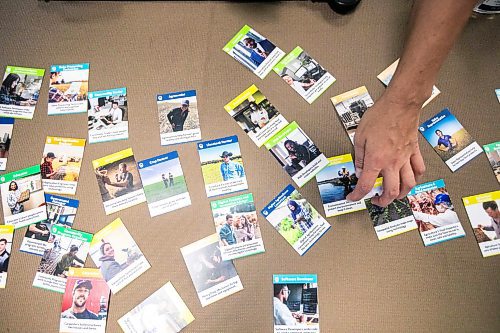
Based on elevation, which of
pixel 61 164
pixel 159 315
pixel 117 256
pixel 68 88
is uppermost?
pixel 68 88

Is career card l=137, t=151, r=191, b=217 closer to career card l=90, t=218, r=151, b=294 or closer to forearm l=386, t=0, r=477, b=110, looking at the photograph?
career card l=90, t=218, r=151, b=294

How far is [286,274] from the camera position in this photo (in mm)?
1114

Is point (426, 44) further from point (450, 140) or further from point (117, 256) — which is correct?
point (117, 256)

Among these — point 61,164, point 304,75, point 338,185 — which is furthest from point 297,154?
point 61,164

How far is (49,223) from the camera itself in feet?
3.79

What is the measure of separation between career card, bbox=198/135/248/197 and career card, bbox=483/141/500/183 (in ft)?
2.27

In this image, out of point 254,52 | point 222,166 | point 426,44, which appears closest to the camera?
point 426,44

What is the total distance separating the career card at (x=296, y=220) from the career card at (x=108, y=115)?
0.47 metres

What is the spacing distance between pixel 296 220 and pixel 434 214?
373 millimetres

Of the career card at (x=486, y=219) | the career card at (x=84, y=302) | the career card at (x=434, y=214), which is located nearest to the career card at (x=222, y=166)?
the career card at (x=84, y=302)

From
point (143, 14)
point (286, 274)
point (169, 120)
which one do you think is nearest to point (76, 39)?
point (143, 14)

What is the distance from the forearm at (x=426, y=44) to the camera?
0.80 meters

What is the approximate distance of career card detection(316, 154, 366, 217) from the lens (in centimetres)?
116

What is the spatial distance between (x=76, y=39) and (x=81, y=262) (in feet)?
2.26
